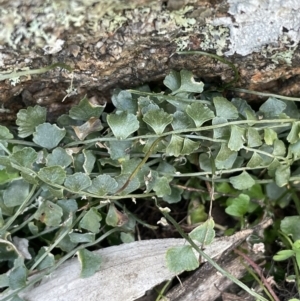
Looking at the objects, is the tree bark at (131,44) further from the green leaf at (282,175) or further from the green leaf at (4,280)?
the green leaf at (4,280)

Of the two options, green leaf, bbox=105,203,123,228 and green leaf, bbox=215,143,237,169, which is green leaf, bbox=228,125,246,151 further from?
green leaf, bbox=105,203,123,228

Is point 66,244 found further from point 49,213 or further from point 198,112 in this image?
A: point 198,112

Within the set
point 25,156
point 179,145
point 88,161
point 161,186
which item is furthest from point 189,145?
point 25,156

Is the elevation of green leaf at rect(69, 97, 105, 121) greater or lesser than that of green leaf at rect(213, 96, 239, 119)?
greater

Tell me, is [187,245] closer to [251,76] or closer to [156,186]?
[156,186]

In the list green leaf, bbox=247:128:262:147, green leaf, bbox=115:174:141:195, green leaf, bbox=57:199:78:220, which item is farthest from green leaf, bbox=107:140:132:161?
green leaf, bbox=247:128:262:147

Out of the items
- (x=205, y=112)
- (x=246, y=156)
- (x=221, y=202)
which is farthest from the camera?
(x=221, y=202)

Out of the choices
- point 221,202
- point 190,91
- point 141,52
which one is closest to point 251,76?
point 190,91
